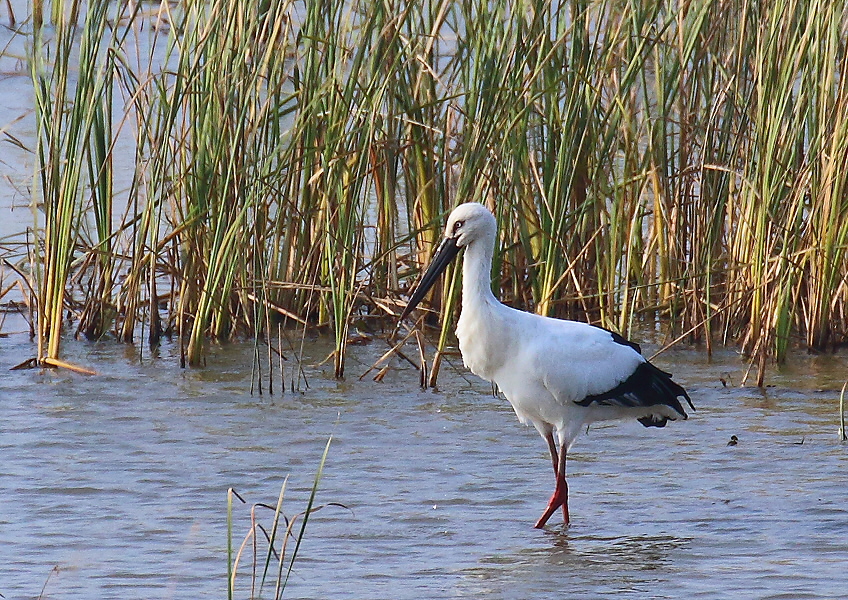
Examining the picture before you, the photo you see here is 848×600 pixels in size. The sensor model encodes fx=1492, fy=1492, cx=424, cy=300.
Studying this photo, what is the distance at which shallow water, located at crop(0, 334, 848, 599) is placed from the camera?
4.60 metres

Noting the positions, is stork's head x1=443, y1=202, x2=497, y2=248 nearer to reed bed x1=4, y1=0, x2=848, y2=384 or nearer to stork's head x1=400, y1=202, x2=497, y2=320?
stork's head x1=400, y1=202, x2=497, y2=320

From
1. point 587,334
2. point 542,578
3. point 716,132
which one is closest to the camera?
point 542,578

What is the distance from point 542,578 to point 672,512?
2.63 feet

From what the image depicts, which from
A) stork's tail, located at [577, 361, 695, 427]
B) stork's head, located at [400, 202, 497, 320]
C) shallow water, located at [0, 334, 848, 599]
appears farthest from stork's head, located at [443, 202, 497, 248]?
shallow water, located at [0, 334, 848, 599]

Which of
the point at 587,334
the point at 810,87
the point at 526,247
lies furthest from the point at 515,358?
the point at 810,87

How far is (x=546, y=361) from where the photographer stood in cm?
549

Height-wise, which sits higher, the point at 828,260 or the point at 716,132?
the point at 716,132

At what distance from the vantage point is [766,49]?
666 cm

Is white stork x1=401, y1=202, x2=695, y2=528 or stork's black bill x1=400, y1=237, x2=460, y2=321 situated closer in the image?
white stork x1=401, y1=202, x2=695, y2=528

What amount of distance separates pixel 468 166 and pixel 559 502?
1.69 meters

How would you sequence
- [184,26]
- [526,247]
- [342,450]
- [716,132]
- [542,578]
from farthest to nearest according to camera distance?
[716,132]
[526,247]
[184,26]
[342,450]
[542,578]

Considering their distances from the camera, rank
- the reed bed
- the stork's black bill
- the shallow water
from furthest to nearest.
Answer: the reed bed
the stork's black bill
the shallow water

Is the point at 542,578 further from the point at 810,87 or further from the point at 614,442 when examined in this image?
the point at 810,87

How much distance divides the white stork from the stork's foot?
0.07 m
